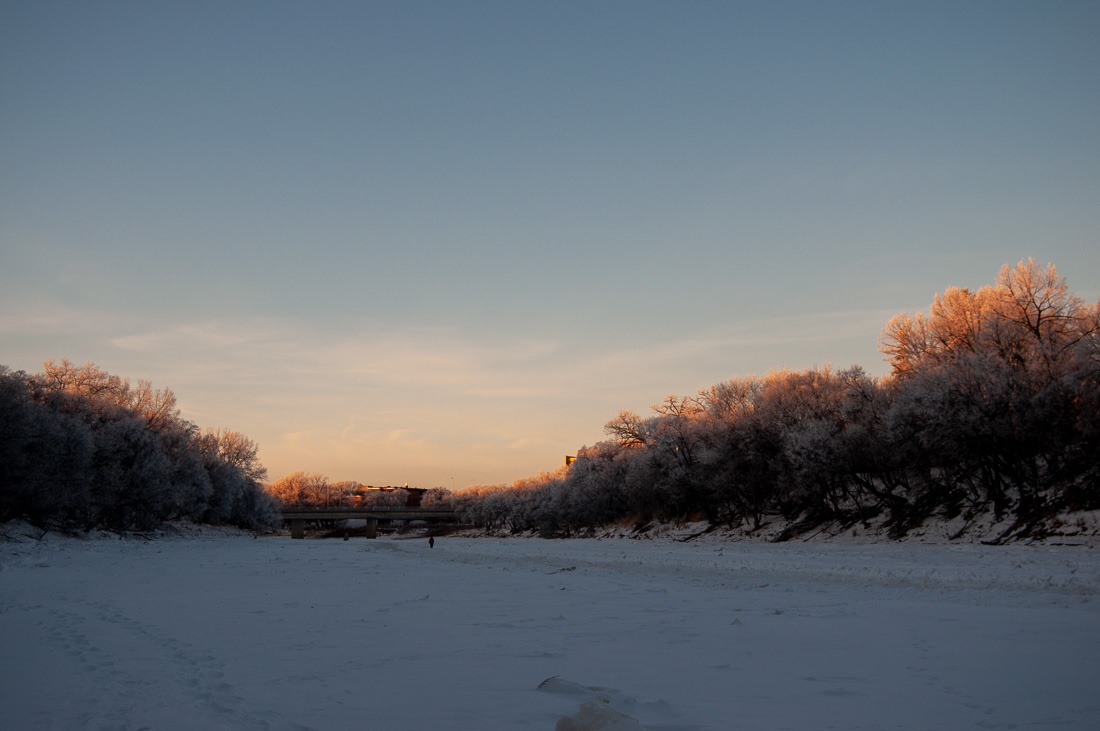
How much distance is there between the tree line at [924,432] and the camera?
1335 inches

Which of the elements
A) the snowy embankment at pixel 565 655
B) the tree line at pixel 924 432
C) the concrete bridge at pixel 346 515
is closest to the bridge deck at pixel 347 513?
the concrete bridge at pixel 346 515

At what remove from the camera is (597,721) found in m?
5.91

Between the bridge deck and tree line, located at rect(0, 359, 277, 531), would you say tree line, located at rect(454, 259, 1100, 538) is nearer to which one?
tree line, located at rect(0, 359, 277, 531)

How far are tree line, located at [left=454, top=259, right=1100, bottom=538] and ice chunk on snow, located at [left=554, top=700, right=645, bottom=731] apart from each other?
1229 inches

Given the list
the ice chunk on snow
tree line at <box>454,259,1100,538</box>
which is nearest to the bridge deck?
tree line at <box>454,259,1100,538</box>

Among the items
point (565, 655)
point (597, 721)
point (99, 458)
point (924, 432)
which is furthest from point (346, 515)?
point (597, 721)

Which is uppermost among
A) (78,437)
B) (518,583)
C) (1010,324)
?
(1010,324)

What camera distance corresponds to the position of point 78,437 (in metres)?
51.9

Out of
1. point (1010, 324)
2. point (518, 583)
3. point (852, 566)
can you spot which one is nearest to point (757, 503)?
point (1010, 324)

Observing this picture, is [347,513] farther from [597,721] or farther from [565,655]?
[597,721]

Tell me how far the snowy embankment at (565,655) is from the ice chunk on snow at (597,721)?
0.02m

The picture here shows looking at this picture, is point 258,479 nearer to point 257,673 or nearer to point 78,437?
point 78,437

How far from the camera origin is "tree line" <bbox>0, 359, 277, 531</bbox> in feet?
150

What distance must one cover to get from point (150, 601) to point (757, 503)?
4888 cm
